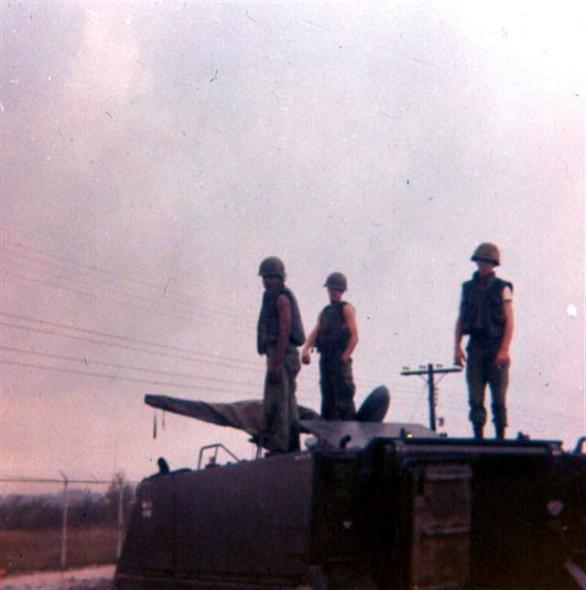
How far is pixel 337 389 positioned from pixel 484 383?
1.42 m

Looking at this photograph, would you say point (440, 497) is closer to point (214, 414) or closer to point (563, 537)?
point (563, 537)

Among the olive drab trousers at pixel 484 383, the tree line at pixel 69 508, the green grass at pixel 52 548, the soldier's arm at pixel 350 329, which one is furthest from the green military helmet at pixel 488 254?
the tree line at pixel 69 508

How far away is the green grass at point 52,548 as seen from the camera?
26.8m

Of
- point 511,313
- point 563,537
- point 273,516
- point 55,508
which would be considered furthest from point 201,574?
point 55,508

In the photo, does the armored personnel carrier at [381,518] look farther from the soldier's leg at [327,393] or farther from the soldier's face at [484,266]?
the soldier's face at [484,266]

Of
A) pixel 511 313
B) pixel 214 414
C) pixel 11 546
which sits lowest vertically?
pixel 11 546

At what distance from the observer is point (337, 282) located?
10.5 meters

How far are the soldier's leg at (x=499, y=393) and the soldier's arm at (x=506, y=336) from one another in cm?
5

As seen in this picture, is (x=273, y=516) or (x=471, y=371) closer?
(x=273, y=516)

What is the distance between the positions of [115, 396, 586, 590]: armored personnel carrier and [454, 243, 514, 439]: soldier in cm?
112

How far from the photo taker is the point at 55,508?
29.6 m

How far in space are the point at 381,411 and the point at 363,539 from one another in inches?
113

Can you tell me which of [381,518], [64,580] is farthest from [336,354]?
[64,580]

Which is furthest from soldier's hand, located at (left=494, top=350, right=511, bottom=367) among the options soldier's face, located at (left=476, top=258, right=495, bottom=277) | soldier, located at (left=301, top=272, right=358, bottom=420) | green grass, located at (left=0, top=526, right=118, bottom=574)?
green grass, located at (left=0, top=526, right=118, bottom=574)
